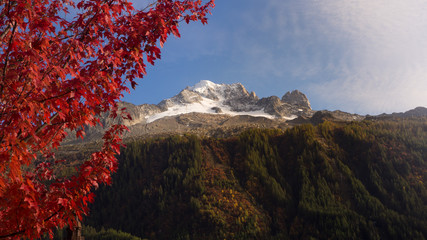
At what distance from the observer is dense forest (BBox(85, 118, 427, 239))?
14.9 meters

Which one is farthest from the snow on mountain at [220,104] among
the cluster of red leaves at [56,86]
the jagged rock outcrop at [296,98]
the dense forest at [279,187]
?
the cluster of red leaves at [56,86]

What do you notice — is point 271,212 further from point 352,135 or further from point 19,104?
point 19,104

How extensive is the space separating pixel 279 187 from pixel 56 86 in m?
18.2

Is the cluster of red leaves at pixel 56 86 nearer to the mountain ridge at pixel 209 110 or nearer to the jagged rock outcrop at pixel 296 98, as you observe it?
the mountain ridge at pixel 209 110

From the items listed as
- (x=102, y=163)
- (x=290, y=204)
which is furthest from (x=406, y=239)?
(x=102, y=163)

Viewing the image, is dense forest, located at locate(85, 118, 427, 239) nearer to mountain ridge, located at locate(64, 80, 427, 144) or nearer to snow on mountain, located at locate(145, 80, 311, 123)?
mountain ridge, located at locate(64, 80, 427, 144)

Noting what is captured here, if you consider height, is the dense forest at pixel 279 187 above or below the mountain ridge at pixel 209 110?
below

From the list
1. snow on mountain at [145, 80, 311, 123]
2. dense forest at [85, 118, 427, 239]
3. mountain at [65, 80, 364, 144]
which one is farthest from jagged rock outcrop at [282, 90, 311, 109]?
dense forest at [85, 118, 427, 239]

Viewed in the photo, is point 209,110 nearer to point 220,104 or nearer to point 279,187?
point 220,104

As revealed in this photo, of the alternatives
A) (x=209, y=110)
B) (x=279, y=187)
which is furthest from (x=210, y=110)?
(x=279, y=187)

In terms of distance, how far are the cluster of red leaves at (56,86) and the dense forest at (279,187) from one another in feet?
46.8

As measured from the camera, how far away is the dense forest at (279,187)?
14875 mm

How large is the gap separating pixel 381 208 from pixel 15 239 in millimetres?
19020

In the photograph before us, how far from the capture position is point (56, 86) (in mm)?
2402
